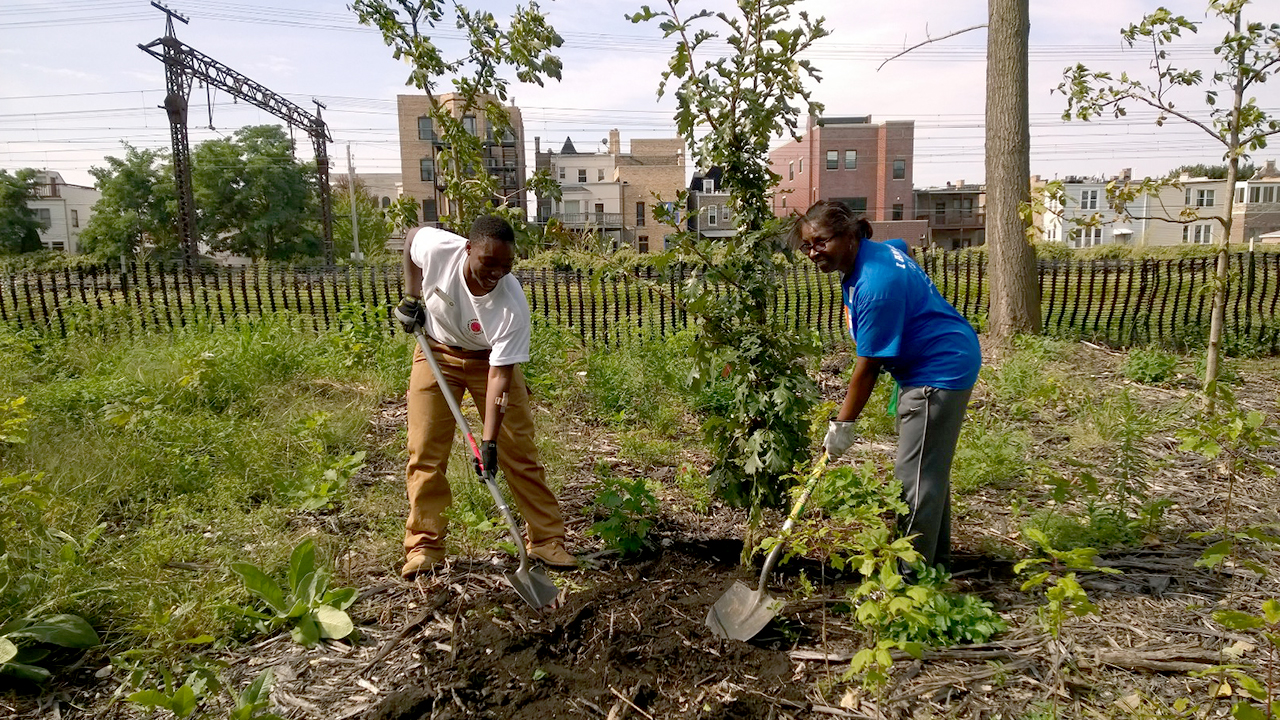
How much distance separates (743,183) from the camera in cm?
333

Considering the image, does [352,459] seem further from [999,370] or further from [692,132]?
[999,370]

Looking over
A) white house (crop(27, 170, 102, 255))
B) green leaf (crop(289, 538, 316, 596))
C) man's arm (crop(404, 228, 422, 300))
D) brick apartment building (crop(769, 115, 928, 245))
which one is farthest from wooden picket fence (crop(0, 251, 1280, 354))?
white house (crop(27, 170, 102, 255))

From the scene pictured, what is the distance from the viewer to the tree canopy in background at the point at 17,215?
42719 millimetres

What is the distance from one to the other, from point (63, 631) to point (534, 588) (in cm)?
178

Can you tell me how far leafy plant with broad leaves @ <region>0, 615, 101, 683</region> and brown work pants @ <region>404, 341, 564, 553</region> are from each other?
1264mm

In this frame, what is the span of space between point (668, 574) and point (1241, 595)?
2.46m

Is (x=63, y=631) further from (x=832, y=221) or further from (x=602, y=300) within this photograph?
(x=602, y=300)

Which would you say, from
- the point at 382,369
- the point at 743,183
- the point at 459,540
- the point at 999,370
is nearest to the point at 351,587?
the point at 459,540

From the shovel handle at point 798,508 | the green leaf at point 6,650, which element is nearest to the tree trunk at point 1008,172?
the shovel handle at point 798,508

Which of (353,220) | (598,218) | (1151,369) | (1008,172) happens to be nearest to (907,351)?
(1151,369)

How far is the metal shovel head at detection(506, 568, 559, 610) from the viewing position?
319 centimetres

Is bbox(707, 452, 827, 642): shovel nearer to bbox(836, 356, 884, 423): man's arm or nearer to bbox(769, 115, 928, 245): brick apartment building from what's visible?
bbox(836, 356, 884, 423): man's arm

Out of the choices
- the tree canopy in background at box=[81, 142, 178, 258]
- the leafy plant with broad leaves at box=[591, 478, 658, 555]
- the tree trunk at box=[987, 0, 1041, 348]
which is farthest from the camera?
the tree canopy in background at box=[81, 142, 178, 258]

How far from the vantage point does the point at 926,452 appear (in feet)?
10.4
